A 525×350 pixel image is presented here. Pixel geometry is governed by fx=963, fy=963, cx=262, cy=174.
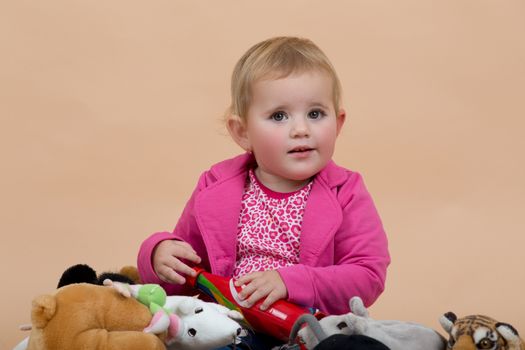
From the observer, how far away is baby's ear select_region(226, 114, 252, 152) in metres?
2.62

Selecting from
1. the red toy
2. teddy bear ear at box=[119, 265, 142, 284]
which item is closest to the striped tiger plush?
the red toy

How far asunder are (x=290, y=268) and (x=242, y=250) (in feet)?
0.78

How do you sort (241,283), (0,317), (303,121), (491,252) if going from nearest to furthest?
(241,283) → (303,121) → (0,317) → (491,252)

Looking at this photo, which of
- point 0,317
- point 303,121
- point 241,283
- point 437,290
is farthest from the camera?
point 437,290

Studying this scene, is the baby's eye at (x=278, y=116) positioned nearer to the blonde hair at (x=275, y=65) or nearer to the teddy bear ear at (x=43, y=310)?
the blonde hair at (x=275, y=65)

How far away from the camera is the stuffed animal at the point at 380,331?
6.48 feet

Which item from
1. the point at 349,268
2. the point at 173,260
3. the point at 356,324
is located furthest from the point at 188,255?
the point at 356,324

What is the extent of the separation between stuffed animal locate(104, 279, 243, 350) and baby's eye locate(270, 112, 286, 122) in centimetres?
55

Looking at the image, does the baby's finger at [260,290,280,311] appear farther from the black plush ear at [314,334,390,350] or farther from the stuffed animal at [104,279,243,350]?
the black plush ear at [314,334,390,350]

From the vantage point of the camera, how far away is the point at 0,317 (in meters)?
3.04

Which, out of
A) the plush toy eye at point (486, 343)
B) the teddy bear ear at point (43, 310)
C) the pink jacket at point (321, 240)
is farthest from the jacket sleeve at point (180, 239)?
the plush toy eye at point (486, 343)

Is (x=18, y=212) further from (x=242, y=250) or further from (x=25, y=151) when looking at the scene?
(x=242, y=250)

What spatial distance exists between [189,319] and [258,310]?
200mm

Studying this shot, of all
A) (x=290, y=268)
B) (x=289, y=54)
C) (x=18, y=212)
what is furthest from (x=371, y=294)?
(x=18, y=212)
